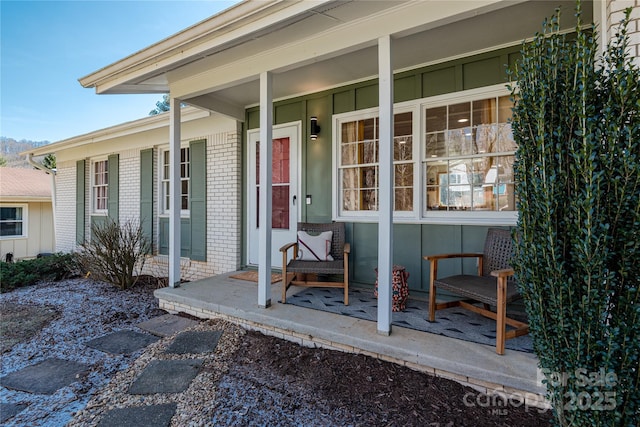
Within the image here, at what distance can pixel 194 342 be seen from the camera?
2.96 m

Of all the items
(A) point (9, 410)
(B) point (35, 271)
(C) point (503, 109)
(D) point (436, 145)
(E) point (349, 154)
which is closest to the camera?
(A) point (9, 410)

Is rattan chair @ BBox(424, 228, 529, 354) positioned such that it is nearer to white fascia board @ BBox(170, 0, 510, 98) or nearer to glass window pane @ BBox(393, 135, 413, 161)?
glass window pane @ BBox(393, 135, 413, 161)

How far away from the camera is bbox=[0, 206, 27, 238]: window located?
1094 centimetres

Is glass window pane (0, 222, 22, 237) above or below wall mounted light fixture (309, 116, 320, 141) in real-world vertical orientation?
below

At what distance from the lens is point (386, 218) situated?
256cm

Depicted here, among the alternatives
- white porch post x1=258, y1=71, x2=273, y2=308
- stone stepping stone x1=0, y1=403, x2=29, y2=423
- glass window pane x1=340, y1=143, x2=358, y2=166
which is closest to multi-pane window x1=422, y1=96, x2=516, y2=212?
glass window pane x1=340, y1=143, x2=358, y2=166

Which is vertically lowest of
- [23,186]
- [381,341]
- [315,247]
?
[381,341]

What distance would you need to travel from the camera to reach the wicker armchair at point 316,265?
10.8 ft

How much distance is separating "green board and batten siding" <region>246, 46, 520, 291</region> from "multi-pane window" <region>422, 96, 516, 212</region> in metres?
0.23

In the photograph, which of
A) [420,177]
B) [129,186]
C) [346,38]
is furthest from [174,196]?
[129,186]

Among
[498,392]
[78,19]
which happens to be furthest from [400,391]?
[78,19]

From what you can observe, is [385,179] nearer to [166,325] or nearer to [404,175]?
[404,175]

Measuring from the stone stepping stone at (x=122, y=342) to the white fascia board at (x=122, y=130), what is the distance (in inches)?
134

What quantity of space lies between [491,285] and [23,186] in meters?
15.8
